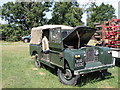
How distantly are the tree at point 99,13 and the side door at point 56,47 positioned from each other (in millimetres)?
32048

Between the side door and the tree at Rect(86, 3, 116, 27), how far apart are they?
32048 millimetres

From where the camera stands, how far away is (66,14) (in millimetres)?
30141

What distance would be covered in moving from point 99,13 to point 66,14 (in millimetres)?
12282

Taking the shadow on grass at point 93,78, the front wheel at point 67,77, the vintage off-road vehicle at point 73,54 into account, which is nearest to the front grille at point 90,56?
the vintage off-road vehicle at point 73,54

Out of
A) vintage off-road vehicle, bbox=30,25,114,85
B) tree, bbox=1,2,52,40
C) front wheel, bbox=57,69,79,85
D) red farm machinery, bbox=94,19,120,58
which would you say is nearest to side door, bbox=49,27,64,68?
vintage off-road vehicle, bbox=30,25,114,85

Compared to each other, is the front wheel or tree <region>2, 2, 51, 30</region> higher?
tree <region>2, 2, 51, 30</region>

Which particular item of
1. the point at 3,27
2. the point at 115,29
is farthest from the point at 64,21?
the point at 115,29

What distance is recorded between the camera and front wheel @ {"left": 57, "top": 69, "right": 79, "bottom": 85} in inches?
199

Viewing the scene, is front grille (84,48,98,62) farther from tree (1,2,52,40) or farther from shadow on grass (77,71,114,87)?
tree (1,2,52,40)

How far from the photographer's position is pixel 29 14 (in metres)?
27.2

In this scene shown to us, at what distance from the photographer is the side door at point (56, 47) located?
5.31 m

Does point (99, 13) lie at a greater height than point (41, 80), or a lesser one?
greater

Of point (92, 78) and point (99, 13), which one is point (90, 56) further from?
point (99, 13)

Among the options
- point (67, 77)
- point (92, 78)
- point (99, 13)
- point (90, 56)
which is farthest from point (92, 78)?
point (99, 13)
